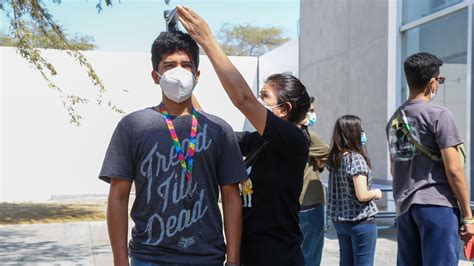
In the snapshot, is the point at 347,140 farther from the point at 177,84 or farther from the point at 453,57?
the point at 453,57

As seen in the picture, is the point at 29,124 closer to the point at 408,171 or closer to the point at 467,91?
the point at 467,91

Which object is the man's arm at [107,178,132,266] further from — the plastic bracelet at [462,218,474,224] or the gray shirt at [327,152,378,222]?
the gray shirt at [327,152,378,222]

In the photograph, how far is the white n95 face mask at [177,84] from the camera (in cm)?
224

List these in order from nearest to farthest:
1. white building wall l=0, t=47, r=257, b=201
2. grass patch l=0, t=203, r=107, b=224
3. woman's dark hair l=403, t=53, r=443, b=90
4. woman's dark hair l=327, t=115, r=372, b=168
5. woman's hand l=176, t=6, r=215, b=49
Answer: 1. woman's hand l=176, t=6, r=215, b=49
2. woman's dark hair l=403, t=53, r=443, b=90
3. woman's dark hair l=327, t=115, r=372, b=168
4. grass patch l=0, t=203, r=107, b=224
5. white building wall l=0, t=47, r=257, b=201

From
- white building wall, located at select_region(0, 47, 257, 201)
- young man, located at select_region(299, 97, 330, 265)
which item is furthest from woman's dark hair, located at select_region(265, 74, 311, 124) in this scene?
white building wall, located at select_region(0, 47, 257, 201)

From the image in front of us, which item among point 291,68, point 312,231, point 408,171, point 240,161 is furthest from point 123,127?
point 291,68

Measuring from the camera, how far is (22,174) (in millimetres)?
17781

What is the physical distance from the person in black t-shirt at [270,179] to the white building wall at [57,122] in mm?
16091

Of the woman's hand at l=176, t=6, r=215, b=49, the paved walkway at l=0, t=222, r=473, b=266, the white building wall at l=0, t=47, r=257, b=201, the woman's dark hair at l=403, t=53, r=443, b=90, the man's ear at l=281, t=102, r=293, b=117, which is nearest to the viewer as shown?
the woman's hand at l=176, t=6, r=215, b=49

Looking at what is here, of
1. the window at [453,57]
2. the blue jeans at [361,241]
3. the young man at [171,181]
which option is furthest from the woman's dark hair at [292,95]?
the window at [453,57]

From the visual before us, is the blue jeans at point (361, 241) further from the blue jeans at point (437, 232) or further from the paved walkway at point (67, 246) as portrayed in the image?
the paved walkway at point (67, 246)

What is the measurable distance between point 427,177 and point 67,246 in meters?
6.28

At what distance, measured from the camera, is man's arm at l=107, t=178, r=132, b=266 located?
86.4 inches

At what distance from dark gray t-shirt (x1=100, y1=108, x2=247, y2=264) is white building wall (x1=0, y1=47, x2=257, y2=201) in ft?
52.7
